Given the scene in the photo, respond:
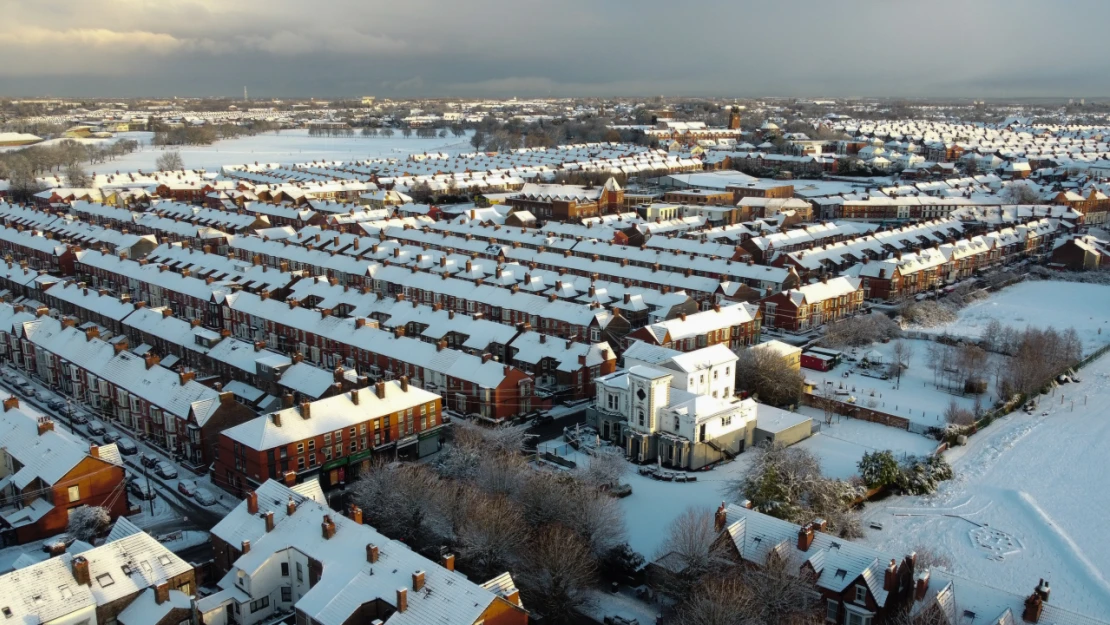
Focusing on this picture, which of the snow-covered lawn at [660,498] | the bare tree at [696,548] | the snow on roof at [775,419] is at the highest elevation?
the bare tree at [696,548]

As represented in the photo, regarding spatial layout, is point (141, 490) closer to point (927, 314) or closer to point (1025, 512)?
point (1025, 512)

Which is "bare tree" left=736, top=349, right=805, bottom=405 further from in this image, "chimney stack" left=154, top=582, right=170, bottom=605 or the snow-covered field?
the snow-covered field

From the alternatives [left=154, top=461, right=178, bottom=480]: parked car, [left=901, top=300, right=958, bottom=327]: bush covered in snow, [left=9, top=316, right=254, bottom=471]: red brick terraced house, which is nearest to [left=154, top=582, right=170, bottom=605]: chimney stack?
[left=154, top=461, right=178, bottom=480]: parked car

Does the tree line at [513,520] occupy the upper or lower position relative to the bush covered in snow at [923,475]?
upper

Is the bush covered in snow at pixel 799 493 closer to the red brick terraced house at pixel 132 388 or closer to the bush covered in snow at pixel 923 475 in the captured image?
the bush covered in snow at pixel 923 475

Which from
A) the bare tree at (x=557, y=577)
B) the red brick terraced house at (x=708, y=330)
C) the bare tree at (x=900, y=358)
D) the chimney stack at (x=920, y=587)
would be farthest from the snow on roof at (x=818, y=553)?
the bare tree at (x=900, y=358)

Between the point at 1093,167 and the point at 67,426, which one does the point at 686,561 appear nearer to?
the point at 67,426
